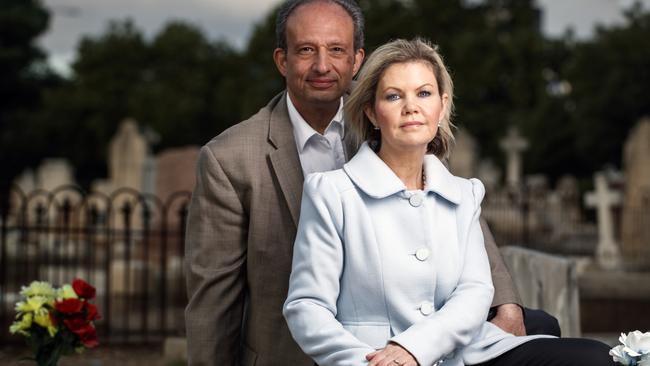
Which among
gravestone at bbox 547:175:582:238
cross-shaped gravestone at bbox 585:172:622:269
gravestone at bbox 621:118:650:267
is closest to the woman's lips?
cross-shaped gravestone at bbox 585:172:622:269

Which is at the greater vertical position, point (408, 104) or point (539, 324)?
point (408, 104)

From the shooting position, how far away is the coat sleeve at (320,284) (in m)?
2.35

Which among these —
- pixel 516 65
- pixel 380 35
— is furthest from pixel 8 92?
pixel 516 65

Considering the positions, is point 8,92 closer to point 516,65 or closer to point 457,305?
point 516,65

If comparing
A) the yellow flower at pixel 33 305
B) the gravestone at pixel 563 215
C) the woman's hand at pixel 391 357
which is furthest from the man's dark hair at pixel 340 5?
the gravestone at pixel 563 215

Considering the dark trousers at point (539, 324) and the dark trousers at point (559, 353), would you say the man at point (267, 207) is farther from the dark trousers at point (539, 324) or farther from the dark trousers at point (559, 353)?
the dark trousers at point (559, 353)

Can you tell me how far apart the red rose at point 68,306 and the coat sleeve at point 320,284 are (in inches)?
87.6

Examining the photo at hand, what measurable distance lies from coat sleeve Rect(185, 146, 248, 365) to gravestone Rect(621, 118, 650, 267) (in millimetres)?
15598

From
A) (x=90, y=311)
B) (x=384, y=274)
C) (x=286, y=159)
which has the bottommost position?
(x=90, y=311)

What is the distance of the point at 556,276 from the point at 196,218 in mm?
2541

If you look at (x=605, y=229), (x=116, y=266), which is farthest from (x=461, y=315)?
(x=605, y=229)

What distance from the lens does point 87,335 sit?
444 cm

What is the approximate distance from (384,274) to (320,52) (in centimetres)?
78

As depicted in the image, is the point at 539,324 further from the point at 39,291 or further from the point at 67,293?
the point at 39,291
